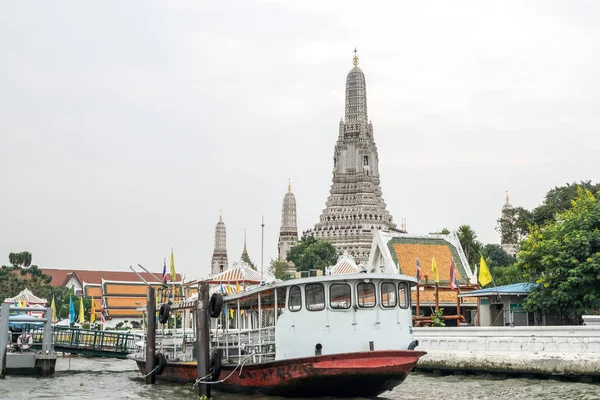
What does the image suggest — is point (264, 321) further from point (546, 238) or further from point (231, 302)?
point (546, 238)

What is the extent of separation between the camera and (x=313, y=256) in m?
72.7

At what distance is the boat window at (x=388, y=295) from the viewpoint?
1773 centimetres

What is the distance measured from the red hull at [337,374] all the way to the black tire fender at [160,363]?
5.49 metres

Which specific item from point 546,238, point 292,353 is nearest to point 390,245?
point 546,238

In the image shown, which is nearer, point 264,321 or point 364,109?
point 264,321

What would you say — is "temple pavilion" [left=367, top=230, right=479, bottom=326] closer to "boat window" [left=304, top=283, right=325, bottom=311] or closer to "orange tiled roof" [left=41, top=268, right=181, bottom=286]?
"boat window" [left=304, top=283, right=325, bottom=311]

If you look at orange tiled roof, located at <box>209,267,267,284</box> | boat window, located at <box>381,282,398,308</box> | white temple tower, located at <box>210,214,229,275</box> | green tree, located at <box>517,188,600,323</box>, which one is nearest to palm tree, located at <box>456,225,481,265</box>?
orange tiled roof, located at <box>209,267,267,284</box>

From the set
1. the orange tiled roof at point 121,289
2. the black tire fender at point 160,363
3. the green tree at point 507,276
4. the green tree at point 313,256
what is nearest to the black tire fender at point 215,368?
the black tire fender at point 160,363

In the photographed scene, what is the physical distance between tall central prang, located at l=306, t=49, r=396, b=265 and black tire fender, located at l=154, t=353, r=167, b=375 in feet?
220

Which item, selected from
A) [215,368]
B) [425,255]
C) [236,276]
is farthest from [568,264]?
[236,276]

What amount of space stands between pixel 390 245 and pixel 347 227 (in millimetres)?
53993

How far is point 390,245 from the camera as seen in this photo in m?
37.2

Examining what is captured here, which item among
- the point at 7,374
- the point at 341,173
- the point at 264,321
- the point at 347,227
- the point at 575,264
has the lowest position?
the point at 7,374

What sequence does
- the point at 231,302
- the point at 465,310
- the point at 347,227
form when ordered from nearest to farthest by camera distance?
the point at 231,302, the point at 465,310, the point at 347,227
